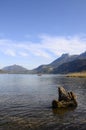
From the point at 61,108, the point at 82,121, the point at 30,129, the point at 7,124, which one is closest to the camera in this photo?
the point at 30,129

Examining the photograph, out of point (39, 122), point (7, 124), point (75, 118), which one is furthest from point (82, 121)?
point (7, 124)

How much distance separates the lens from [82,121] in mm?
37656

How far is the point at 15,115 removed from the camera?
1645 inches

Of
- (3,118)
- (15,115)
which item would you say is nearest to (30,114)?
(15,115)

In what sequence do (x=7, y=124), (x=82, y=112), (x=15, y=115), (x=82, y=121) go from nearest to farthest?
(x=7, y=124), (x=82, y=121), (x=15, y=115), (x=82, y=112)

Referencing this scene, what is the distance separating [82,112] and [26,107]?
1250 cm

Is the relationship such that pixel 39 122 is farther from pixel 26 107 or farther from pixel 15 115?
pixel 26 107

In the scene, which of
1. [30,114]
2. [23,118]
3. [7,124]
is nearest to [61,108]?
[30,114]

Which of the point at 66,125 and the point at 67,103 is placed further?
the point at 67,103

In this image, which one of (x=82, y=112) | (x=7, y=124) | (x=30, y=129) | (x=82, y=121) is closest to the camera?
(x=30, y=129)

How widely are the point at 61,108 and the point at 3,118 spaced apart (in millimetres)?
14740

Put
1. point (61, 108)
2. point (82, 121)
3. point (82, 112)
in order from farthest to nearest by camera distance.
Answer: point (61, 108)
point (82, 112)
point (82, 121)

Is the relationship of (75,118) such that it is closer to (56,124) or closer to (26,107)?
(56,124)

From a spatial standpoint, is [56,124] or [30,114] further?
[30,114]
